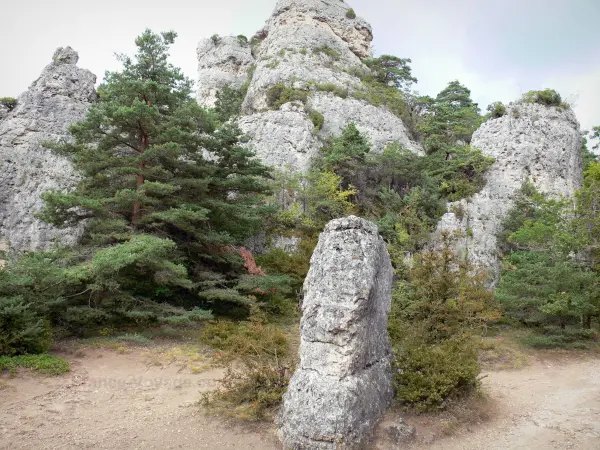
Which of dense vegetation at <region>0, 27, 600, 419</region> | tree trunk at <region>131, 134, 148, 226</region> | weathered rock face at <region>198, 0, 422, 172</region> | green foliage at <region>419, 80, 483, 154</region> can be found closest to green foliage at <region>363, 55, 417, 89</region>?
weathered rock face at <region>198, 0, 422, 172</region>

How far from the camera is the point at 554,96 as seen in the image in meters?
21.6

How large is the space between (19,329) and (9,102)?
68.2ft

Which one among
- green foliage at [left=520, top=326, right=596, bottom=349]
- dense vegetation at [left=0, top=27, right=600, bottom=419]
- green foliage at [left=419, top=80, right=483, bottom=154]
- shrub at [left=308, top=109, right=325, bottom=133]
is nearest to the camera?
dense vegetation at [left=0, top=27, right=600, bottom=419]

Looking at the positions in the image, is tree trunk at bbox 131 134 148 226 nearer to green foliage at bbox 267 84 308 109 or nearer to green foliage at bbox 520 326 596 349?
green foliage at bbox 520 326 596 349

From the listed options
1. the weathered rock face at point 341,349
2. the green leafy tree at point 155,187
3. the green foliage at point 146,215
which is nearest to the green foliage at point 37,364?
the green foliage at point 146,215

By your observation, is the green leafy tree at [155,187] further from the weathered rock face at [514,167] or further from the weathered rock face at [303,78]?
the weathered rock face at [514,167]

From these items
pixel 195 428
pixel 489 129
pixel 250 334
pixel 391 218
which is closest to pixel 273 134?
pixel 391 218

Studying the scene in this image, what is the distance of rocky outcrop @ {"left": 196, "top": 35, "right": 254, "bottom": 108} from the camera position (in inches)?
1506

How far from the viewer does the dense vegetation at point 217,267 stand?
851 cm

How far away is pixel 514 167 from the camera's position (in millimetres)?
20156

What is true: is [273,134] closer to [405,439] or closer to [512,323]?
[512,323]

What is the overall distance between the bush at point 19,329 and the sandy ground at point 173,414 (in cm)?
90

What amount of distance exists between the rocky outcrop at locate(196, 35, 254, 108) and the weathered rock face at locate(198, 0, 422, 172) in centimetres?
10

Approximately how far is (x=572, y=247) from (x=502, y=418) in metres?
7.62
